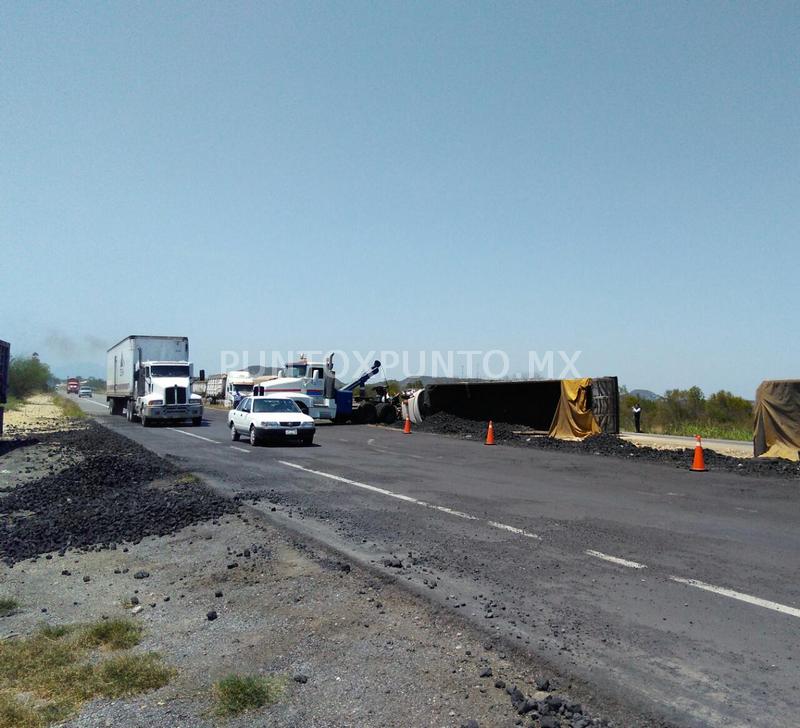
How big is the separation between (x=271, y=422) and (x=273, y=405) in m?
2.05

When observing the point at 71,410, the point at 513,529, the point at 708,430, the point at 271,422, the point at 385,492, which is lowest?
the point at 71,410

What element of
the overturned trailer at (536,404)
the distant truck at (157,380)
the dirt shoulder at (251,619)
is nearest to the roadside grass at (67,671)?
the dirt shoulder at (251,619)

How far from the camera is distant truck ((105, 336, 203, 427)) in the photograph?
113 ft

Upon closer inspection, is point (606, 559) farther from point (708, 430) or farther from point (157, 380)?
point (157, 380)

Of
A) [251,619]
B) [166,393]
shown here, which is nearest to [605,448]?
[251,619]

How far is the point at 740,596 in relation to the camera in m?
6.61

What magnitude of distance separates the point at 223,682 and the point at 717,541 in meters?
6.69

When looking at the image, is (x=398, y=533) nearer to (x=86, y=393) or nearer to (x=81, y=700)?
(x=81, y=700)

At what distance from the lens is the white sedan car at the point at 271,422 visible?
2398cm

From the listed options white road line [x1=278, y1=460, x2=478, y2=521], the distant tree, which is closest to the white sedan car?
white road line [x1=278, y1=460, x2=478, y2=521]

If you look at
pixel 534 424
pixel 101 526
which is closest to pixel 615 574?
pixel 101 526

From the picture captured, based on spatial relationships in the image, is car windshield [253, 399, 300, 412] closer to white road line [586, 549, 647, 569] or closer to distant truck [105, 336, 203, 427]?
distant truck [105, 336, 203, 427]

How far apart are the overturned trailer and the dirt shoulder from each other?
17.6 meters

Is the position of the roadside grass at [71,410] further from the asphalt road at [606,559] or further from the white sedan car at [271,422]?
the asphalt road at [606,559]
